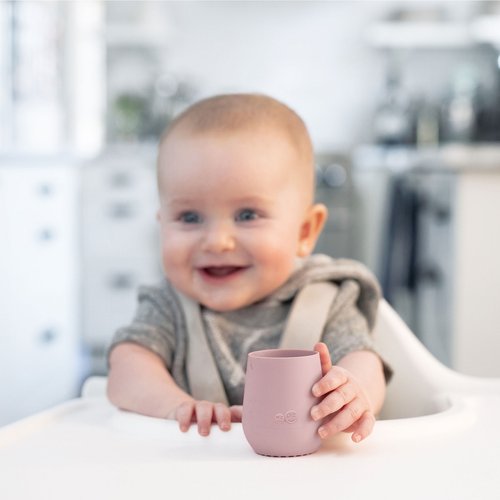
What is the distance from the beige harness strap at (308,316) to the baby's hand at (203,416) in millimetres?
201

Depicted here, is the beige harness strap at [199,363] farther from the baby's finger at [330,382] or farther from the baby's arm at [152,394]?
the baby's finger at [330,382]

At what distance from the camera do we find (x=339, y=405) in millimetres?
Answer: 686

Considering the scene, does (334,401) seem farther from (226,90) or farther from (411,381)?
(226,90)

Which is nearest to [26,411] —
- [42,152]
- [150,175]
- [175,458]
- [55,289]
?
[55,289]

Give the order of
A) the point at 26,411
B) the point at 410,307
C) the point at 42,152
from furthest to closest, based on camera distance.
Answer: the point at 410,307, the point at 42,152, the point at 26,411

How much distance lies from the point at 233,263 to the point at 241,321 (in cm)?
12

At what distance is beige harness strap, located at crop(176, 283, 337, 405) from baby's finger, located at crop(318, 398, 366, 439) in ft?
0.90

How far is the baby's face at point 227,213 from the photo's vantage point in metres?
0.97

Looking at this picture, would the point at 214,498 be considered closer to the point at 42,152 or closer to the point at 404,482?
the point at 404,482

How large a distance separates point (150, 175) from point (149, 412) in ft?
11.3

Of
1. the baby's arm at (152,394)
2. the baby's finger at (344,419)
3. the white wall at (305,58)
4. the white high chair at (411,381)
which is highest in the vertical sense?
the white wall at (305,58)

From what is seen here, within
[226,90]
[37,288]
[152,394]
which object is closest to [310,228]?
[152,394]

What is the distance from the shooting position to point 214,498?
575mm

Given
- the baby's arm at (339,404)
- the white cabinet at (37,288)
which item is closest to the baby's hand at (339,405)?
the baby's arm at (339,404)
